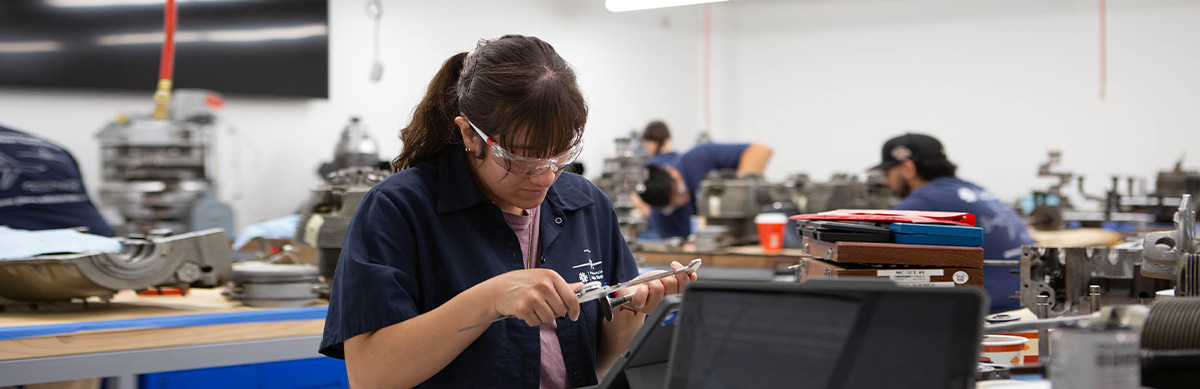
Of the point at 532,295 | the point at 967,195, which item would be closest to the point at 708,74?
the point at 967,195

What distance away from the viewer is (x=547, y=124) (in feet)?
4.32

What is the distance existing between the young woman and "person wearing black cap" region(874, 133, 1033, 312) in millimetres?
1591

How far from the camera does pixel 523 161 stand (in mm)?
1338

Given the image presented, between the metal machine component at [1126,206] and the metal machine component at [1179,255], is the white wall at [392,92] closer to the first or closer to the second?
the metal machine component at [1179,255]

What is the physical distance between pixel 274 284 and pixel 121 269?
0.34m

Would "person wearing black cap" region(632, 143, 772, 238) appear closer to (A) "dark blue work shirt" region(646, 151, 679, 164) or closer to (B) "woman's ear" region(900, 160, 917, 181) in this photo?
(A) "dark blue work shirt" region(646, 151, 679, 164)

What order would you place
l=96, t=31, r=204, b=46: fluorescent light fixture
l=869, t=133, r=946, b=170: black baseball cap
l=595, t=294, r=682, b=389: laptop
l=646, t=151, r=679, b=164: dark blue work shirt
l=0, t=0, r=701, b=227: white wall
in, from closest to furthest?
l=595, t=294, r=682, b=389: laptop → l=869, t=133, r=946, b=170: black baseball cap → l=0, t=0, r=701, b=227: white wall → l=96, t=31, r=204, b=46: fluorescent light fixture → l=646, t=151, r=679, b=164: dark blue work shirt

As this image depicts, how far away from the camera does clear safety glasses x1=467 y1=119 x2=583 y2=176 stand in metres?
1.33

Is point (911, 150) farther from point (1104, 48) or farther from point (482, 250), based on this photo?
point (1104, 48)

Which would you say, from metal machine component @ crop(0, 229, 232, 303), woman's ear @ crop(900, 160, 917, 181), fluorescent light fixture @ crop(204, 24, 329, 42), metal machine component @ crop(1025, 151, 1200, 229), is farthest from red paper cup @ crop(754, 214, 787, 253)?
fluorescent light fixture @ crop(204, 24, 329, 42)

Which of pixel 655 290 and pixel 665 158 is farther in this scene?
pixel 665 158

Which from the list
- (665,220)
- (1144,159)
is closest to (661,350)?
(665,220)

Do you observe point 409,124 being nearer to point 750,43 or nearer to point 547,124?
point 547,124

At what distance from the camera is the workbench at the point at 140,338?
1.88 m
